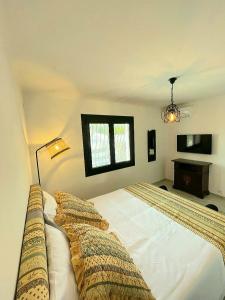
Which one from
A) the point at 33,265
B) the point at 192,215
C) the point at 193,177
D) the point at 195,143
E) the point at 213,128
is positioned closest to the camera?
the point at 33,265

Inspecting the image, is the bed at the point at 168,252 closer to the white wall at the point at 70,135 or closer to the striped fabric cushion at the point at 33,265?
the striped fabric cushion at the point at 33,265

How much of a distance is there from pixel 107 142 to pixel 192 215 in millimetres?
2221

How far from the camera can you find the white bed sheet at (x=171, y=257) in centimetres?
99

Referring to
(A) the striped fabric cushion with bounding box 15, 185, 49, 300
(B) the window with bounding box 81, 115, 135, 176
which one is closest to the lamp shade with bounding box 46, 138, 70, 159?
(B) the window with bounding box 81, 115, 135, 176

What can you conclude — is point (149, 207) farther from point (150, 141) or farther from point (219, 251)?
point (150, 141)

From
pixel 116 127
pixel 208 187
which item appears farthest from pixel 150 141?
pixel 208 187

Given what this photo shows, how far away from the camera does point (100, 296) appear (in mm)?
748

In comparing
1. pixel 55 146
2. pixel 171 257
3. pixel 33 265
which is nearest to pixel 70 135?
pixel 55 146

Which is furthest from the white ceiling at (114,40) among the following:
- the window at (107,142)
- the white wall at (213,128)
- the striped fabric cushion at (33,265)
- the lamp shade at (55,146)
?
the striped fabric cushion at (33,265)

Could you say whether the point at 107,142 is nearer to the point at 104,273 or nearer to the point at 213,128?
the point at 213,128

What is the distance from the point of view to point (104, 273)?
32.8 inches

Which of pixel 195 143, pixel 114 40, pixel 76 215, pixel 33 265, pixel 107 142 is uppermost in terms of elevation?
pixel 114 40

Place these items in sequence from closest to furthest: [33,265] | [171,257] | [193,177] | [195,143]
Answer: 1. [33,265]
2. [171,257]
3. [193,177]
4. [195,143]

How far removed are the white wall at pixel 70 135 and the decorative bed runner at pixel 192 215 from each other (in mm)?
1198
